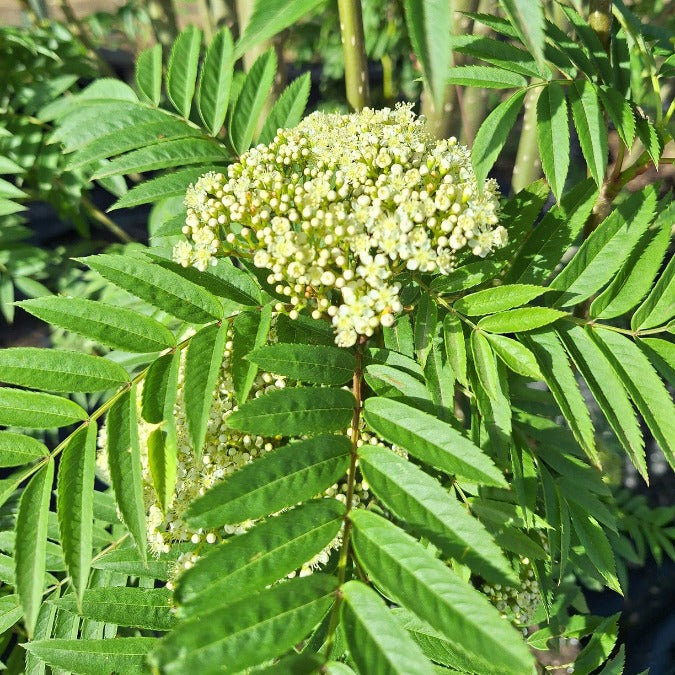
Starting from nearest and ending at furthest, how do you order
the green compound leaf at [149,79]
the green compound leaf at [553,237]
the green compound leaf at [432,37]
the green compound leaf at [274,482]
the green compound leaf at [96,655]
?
the green compound leaf at [432,37] < the green compound leaf at [274,482] < the green compound leaf at [96,655] < the green compound leaf at [553,237] < the green compound leaf at [149,79]

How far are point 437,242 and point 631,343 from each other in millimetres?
478

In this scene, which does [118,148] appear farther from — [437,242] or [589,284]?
[589,284]

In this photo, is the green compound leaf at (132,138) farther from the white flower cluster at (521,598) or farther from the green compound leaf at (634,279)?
the white flower cluster at (521,598)

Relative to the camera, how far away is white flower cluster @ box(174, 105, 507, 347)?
4.04ft

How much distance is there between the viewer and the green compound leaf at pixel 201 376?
1113mm

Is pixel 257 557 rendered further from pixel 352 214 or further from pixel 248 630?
pixel 352 214

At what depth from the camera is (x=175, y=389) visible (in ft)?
4.08

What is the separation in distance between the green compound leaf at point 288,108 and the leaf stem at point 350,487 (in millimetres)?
736

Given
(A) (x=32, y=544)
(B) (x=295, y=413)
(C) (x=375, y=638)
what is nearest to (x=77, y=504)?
(A) (x=32, y=544)

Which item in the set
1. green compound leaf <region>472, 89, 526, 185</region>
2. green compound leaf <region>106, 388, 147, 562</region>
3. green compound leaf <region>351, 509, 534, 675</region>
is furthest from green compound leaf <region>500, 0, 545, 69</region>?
green compound leaf <region>106, 388, 147, 562</region>

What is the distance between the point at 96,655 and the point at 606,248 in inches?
56.7

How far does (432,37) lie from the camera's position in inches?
29.1

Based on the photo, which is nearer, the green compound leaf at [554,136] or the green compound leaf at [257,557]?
the green compound leaf at [257,557]

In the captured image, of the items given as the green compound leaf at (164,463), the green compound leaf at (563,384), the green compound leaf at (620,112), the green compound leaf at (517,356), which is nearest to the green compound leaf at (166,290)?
the green compound leaf at (164,463)
